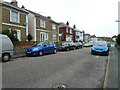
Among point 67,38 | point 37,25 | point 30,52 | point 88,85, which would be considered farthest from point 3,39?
point 67,38

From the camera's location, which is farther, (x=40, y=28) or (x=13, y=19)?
(x=40, y=28)

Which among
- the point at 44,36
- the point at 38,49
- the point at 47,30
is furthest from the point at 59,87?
the point at 47,30

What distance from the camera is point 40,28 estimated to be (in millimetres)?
24516

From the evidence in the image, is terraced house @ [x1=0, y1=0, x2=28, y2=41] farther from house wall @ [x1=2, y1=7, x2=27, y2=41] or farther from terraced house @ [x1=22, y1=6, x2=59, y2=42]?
terraced house @ [x1=22, y1=6, x2=59, y2=42]

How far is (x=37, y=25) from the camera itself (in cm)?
2367

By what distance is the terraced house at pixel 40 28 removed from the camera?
75.2ft

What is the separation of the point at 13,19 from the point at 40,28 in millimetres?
7184

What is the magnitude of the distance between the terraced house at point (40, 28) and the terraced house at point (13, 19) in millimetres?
2684

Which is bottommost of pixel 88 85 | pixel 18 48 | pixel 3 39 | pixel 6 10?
pixel 88 85

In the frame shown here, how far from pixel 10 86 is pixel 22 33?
55.1 ft

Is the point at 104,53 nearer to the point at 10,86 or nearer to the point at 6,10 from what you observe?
the point at 10,86

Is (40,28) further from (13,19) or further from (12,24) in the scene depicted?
(12,24)

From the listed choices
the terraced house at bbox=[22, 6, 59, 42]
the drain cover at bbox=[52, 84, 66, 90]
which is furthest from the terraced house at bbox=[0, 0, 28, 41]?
the drain cover at bbox=[52, 84, 66, 90]

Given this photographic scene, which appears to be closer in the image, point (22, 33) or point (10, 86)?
point (10, 86)
